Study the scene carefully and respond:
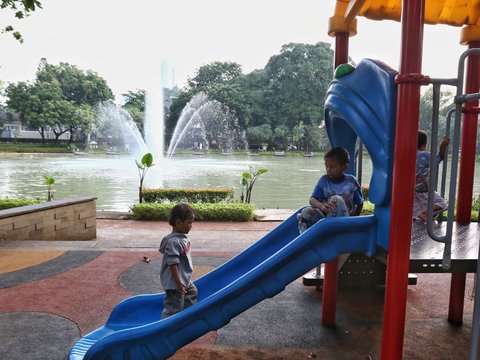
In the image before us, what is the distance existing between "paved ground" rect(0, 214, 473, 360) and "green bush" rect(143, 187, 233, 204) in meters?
4.91

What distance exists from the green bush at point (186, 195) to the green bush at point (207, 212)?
1.14 metres

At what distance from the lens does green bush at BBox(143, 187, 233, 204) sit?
37.8ft

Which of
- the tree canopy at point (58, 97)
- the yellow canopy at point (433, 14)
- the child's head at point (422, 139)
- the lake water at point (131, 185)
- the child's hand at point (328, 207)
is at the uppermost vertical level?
the tree canopy at point (58, 97)

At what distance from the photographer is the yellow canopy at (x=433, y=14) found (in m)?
3.43

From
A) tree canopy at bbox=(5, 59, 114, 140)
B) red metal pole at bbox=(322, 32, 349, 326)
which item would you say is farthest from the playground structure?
tree canopy at bbox=(5, 59, 114, 140)

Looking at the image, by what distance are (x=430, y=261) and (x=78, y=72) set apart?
60.7 metres

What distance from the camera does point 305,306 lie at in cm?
439

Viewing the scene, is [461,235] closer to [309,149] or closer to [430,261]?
[430,261]

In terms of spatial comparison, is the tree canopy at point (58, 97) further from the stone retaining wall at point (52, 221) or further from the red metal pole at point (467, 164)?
the red metal pole at point (467, 164)

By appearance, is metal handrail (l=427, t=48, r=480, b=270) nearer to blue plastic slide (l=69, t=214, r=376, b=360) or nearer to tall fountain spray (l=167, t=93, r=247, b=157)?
blue plastic slide (l=69, t=214, r=376, b=360)

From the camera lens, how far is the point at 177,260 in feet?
9.09

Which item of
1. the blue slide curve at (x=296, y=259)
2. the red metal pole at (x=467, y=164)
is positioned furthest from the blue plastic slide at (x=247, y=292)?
the red metal pole at (x=467, y=164)

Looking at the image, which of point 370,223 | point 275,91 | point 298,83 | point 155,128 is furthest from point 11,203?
point 298,83

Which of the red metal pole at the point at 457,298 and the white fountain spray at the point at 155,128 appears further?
the white fountain spray at the point at 155,128
